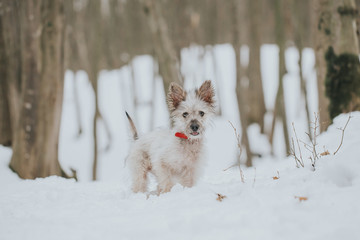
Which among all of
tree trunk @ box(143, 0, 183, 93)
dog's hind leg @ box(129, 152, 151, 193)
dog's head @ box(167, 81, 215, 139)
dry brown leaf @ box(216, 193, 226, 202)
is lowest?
dog's hind leg @ box(129, 152, 151, 193)

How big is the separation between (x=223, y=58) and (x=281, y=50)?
62.0ft

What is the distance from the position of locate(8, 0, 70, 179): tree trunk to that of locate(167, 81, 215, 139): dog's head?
8.58ft

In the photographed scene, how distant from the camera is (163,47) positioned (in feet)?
27.0

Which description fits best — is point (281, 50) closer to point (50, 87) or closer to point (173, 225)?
point (50, 87)

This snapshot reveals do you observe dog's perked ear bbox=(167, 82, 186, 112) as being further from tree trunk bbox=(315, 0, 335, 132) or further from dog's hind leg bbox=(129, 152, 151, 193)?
tree trunk bbox=(315, 0, 335, 132)

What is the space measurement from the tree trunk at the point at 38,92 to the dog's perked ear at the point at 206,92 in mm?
2984

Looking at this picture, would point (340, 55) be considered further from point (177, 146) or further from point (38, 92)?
point (38, 92)

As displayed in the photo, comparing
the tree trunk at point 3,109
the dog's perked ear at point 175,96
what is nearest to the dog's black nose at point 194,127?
the dog's perked ear at point 175,96

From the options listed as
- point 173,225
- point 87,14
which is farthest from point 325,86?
point 87,14

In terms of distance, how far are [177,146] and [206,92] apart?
1096 millimetres

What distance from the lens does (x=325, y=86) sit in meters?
6.32

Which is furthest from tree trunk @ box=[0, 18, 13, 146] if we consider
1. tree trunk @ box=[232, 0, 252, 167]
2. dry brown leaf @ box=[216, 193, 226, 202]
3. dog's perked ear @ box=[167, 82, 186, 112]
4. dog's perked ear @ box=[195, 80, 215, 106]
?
tree trunk @ box=[232, 0, 252, 167]

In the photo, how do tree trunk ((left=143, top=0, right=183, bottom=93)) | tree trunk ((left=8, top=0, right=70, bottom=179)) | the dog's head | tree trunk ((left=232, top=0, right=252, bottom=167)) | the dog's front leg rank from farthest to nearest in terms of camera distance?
tree trunk ((left=232, top=0, right=252, bottom=167)), tree trunk ((left=143, top=0, right=183, bottom=93)), tree trunk ((left=8, top=0, right=70, bottom=179)), the dog's head, the dog's front leg

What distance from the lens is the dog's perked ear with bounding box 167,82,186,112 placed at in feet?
18.3
